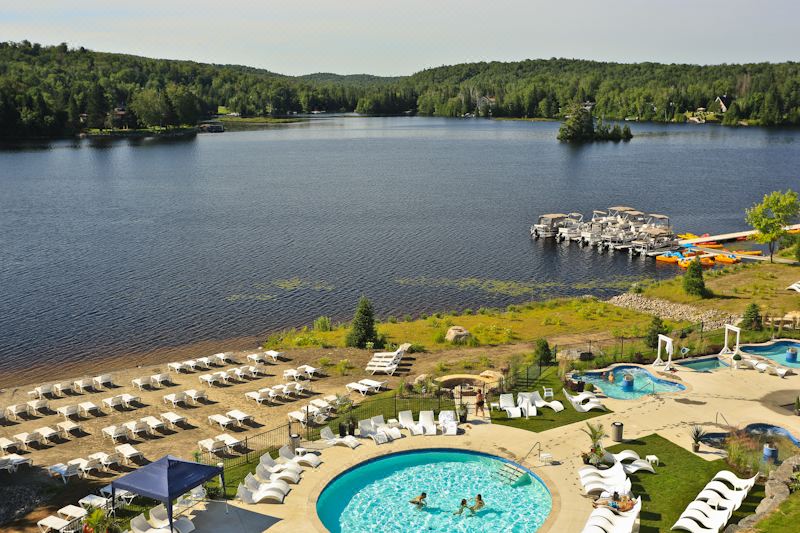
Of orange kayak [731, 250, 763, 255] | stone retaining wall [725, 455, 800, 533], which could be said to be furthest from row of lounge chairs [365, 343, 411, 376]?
orange kayak [731, 250, 763, 255]

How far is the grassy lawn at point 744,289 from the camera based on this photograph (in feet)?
161

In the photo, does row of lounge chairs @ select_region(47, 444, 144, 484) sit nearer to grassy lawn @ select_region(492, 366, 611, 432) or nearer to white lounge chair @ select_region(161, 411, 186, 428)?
white lounge chair @ select_region(161, 411, 186, 428)

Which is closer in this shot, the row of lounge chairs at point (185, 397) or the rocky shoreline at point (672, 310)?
the row of lounge chairs at point (185, 397)

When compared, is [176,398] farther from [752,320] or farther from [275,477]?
[752,320]

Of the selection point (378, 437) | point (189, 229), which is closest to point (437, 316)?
point (378, 437)

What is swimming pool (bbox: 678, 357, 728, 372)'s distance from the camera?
36.4 metres


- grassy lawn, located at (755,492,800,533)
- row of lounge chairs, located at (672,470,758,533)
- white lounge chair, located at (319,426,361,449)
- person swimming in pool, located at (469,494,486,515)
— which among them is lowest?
person swimming in pool, located at (469,494,486,515)

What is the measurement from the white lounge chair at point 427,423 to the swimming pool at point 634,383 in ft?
29.5

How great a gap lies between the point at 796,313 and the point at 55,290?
5706 cm

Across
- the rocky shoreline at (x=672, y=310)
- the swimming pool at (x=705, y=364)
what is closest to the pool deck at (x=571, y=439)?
the swimming pool at (x=705, y=364)

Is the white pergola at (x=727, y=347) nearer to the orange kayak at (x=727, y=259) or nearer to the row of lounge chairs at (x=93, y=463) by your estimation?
the row of lounge chairs at (x=93, y=463)

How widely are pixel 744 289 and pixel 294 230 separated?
5058cm

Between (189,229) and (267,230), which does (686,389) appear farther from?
(189,229)

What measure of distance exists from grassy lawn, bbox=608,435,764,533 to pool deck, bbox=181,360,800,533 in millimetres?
721
